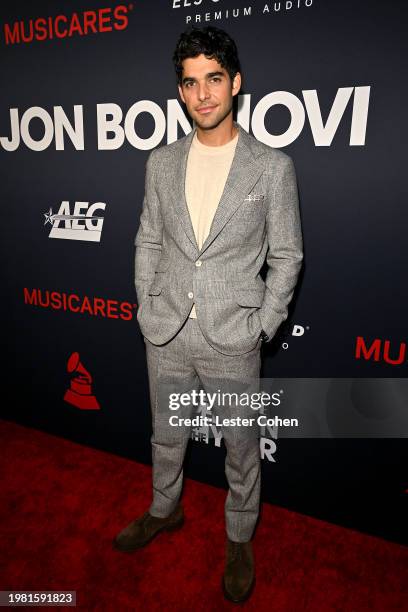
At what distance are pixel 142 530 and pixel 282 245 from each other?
1.45 m

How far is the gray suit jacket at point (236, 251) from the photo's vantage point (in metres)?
1.61

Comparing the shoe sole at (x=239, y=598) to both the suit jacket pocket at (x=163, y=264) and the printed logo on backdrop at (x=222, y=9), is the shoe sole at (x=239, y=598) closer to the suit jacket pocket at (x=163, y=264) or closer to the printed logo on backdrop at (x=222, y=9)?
the suit jacket pocket at (x=163, y=264)

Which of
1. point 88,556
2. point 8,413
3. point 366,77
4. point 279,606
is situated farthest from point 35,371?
point 366,77

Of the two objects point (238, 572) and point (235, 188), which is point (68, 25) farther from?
point (238, 572)

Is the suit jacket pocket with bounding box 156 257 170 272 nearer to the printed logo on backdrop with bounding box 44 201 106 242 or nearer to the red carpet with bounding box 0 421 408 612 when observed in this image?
the printed logo on backdrop with bounding box 44 201 106 242

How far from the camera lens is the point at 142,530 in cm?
209

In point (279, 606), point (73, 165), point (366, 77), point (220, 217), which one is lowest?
point (279, 606)

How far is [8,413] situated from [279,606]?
7.04 ft

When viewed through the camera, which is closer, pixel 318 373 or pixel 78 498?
pixel 318 373

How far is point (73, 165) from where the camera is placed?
2391 mm

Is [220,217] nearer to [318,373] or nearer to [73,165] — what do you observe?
[318,373]

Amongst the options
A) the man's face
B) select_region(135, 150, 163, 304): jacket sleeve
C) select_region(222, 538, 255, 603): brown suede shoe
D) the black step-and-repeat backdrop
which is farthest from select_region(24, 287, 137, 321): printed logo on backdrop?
select_region(222, 538, 255, 603): brown suede shoe

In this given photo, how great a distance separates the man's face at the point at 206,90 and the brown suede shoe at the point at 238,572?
173cm

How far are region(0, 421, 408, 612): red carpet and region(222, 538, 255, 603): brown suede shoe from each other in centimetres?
4
